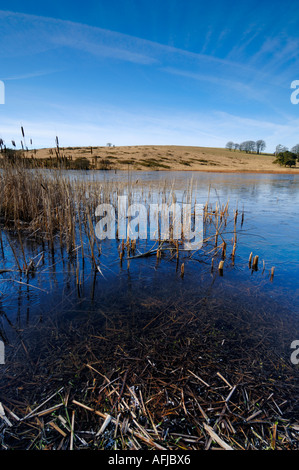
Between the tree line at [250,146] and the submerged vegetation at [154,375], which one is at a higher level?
the tree line at [250,146]

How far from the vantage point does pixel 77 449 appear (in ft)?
5.05

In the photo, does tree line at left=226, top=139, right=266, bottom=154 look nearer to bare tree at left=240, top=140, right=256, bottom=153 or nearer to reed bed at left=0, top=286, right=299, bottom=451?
bare tree at left=240, top=140, right=256, bottom=153

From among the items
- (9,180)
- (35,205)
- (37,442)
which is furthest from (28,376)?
(9,180)

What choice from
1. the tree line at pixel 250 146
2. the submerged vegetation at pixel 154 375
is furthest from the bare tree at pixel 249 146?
the submerged vegetation at pixel 154 375

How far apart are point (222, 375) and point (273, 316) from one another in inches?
56.8

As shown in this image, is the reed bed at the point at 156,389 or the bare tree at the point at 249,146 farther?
the bare tree at the point at 249,146

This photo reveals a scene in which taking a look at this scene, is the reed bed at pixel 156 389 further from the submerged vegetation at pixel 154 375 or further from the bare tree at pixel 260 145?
the bare tree at pixel 260 145

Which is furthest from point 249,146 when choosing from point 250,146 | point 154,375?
point 154,375

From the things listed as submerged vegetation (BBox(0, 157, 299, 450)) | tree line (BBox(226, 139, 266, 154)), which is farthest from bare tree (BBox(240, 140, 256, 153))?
submerged vegetation (BBox(0, 157, 299, 450))

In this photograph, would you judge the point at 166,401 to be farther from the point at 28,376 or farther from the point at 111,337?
the point at 28,376

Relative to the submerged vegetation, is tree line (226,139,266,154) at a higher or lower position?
higher

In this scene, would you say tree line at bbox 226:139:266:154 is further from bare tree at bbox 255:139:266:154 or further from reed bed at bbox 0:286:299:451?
reed bed at bbox 0:286:299:451

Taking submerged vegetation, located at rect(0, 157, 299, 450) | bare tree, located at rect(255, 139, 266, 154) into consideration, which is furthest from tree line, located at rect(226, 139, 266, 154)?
submerged vegetation, located at rect(0, 157, 299, 450)

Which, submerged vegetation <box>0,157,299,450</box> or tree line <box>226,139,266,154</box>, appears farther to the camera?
tree line <box>226,139,266,154</box>
